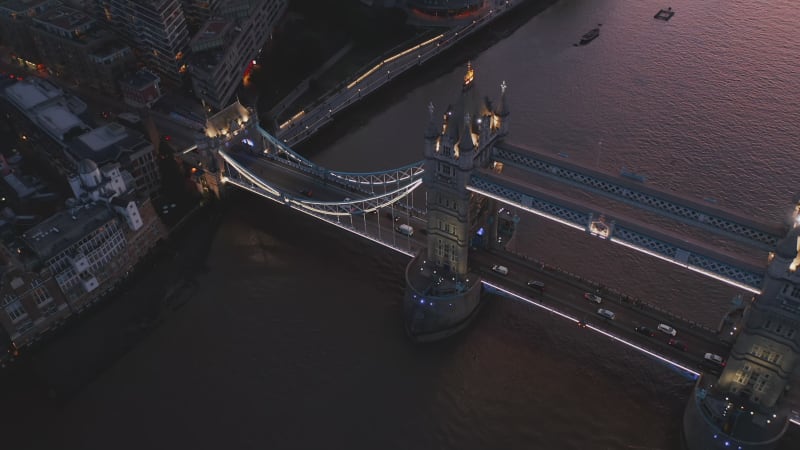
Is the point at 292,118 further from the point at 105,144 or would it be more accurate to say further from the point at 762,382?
the point at 762,382

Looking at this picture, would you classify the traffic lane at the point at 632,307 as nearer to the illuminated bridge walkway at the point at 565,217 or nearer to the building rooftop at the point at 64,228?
the illuminated bridge walkway at the point at 565,217

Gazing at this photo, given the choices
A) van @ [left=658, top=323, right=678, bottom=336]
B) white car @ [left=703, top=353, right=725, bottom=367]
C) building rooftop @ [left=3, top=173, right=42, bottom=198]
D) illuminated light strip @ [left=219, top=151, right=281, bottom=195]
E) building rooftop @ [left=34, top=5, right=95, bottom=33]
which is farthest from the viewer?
building rooftop @ [left=34, top=5, right=95, bottom=33]

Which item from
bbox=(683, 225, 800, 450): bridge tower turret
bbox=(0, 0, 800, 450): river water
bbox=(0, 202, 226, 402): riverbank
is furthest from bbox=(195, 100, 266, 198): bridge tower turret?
bbox=(683, 225, 800, 450): bridge tower turret


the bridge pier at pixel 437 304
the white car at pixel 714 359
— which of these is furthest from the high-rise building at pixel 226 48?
the white car at pixel 714 359

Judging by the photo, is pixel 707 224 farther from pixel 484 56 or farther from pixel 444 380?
pixel 484 56

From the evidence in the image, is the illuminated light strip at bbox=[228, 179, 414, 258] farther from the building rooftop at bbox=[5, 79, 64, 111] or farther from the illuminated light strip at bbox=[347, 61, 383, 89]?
the building rooftop at bbox=[5, 79, 64, 111]

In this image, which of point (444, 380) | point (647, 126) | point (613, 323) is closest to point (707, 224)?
point (613, 323)
